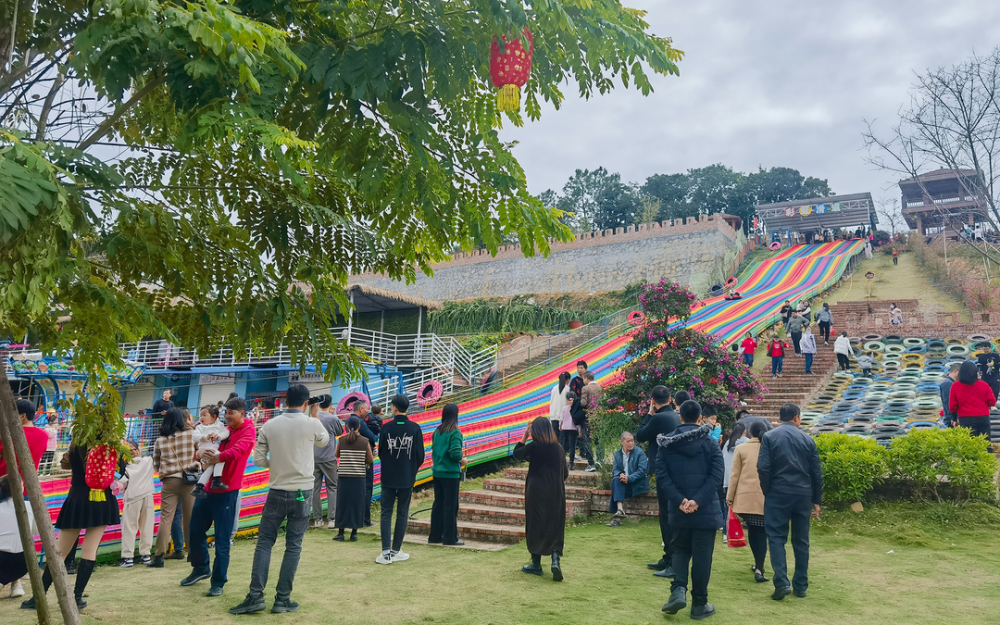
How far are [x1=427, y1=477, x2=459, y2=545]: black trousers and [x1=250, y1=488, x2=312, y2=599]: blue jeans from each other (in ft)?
6.72

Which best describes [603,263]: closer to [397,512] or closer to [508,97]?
[397,512]

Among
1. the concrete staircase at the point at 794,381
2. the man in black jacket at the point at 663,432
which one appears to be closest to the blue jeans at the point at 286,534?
the man in black jacket at the point at 663,432

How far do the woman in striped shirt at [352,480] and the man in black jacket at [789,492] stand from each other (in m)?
3.72

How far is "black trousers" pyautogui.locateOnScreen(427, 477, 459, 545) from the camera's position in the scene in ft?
21.2

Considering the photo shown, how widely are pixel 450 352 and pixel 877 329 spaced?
10.8 m

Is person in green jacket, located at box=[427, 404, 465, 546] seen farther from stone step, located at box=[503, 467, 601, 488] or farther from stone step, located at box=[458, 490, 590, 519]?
stone step, located at box=[503, 467, 601, 488]

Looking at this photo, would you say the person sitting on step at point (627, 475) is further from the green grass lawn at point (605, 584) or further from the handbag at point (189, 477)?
the handbag at point (189, 477)

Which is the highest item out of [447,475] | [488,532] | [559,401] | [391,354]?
[391,354]

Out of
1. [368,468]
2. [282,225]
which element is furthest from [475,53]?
[368,468]

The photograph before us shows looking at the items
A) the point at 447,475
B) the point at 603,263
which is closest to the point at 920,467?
the point at 447,475

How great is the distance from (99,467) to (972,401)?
27.1 ft

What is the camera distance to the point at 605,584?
5.14 meters

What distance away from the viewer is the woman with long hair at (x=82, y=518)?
448 centimetres

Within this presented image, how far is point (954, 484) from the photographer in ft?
21.9
